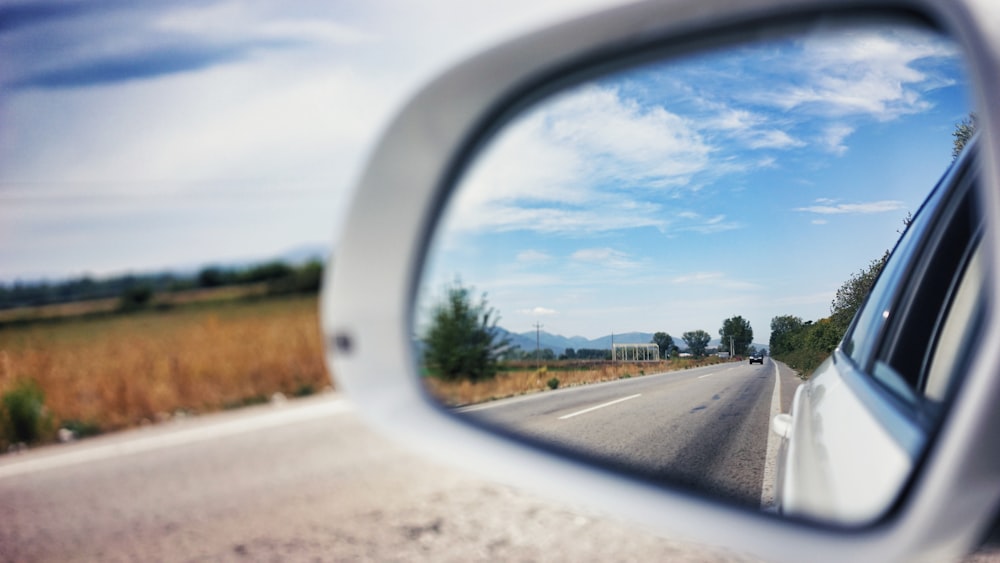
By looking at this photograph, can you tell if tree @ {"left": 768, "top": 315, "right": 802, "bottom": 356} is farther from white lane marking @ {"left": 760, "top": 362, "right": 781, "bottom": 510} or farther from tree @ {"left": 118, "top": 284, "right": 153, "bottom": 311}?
tree @ {"left": 118, "top": 284, "right": 153, "bottom": 311}

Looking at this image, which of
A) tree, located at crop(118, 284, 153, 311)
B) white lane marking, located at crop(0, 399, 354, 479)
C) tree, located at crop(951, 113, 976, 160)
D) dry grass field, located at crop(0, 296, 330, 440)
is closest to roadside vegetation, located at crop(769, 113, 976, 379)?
tree, located at crop(951, 113, 976, 160)

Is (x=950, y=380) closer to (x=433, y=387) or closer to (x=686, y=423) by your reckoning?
(x=686, y=423)

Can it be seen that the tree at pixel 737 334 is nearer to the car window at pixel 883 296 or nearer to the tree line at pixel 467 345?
the tree line at pixel 467 345

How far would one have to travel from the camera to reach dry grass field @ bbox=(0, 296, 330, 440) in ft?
32.4

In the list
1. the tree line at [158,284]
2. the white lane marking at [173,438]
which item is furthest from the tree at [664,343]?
the tree line at [158,284]

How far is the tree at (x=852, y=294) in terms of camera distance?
4.76 ft

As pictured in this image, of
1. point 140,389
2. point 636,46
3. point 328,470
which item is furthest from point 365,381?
point 140,389

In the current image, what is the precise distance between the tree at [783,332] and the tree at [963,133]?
13.9 inches

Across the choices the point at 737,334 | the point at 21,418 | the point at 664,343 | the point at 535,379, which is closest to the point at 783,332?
the point at 737,334

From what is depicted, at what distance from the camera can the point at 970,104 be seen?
1166 mm

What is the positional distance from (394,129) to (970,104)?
1090 mm

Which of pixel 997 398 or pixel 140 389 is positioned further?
pixel 140 389

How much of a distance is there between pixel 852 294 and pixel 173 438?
7.35m

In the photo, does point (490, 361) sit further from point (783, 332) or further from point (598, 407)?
point (783, 332)
